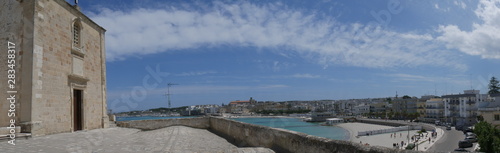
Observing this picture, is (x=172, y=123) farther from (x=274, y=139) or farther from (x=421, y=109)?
(x=421, y=109)

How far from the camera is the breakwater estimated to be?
527cm

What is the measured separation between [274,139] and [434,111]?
8500 cm

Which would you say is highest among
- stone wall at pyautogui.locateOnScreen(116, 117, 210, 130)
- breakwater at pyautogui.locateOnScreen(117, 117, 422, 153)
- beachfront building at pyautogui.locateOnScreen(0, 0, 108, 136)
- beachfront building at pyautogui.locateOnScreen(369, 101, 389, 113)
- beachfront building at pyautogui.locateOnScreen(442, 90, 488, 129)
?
beachfront building at pyautogui.locateOnScreen(0, 0, 108, 136)

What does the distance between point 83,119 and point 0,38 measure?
475 cm

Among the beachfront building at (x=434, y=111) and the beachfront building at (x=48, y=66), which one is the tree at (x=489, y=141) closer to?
the beachfront building at (x=48, y=66)

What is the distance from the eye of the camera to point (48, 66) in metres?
10.6

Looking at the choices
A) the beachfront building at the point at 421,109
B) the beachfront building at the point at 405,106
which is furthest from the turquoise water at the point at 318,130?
the beachfront building at the point at 405,106

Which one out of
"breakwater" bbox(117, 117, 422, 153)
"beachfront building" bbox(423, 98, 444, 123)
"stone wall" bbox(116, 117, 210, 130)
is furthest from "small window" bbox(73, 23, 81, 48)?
"beachfront building" bbox(423, 98, 444, 123)

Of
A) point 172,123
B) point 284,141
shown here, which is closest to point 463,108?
point 172,123

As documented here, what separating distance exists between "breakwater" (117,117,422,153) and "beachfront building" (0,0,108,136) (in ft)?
17.1

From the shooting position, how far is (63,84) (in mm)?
11586

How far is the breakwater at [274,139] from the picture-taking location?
5273 millimetres

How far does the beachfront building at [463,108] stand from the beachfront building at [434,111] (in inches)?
105

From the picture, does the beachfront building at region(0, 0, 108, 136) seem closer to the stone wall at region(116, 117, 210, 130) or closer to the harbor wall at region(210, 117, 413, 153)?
the stone wall at region(116, 117, 210, 130)
